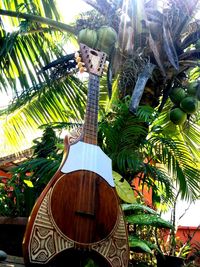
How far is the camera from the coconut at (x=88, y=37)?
8.32ft

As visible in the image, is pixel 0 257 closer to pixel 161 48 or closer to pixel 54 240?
pixel 54 240

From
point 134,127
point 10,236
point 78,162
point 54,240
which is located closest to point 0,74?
point 134,127

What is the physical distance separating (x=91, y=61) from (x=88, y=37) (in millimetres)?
464

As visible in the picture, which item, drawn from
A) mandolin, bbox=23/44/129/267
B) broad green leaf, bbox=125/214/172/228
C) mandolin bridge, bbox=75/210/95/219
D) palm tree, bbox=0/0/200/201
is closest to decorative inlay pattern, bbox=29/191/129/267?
mandolin, bbox=23/44/129/267

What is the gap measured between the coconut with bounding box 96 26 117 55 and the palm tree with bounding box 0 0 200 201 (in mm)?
139

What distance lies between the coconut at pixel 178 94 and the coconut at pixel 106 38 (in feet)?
2.41

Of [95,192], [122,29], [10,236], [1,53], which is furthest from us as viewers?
[1,53]

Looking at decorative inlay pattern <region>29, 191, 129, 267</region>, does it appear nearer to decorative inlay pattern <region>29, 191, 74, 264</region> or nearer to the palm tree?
decorative inlay pattern <region>29, 191, 74, 264</region>

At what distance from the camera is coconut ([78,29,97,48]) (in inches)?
99.8

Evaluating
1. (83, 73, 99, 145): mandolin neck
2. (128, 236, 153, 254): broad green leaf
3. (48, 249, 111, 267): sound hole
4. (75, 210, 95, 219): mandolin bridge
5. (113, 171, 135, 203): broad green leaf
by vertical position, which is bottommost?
(48, 249, 111, 267): sound hole

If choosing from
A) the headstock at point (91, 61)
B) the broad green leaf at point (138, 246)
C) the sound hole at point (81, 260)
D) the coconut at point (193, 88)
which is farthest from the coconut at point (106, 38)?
the sound hole at point (81, 260)

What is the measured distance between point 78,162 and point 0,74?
202cm

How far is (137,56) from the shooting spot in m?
2.95

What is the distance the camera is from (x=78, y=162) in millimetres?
1728
